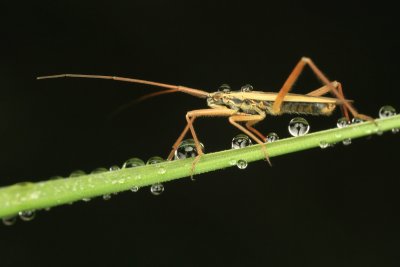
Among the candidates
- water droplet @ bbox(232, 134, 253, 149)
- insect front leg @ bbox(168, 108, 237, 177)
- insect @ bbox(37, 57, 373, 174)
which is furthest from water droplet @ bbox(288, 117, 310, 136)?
insect front leg @ bbox(168, 108, 237, 177)

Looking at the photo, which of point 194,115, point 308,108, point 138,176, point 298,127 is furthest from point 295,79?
point 138,176

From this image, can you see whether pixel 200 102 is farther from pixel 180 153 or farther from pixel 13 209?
pixel 13 209

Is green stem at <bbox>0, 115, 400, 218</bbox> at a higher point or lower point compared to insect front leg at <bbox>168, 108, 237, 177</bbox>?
lower

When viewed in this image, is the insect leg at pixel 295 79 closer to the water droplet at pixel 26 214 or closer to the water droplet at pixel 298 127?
the water droplet at pixel 298 127

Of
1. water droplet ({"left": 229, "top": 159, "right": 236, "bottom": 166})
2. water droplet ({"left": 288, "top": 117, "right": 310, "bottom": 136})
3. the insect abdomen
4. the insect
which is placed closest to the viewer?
water droplet ({"left": 229, "top": 159, "right": 236, "bottom": 166})

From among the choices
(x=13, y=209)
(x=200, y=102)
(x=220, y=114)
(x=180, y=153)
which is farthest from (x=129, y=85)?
(x=13, y=209)

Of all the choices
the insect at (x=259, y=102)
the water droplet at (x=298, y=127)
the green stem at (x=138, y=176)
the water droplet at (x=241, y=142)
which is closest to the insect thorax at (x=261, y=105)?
the insect at (x=259, y=102)

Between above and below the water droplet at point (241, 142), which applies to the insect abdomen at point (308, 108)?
above

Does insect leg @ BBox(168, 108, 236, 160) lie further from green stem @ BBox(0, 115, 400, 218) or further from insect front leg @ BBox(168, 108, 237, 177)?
green stem @ BBox(0, 115, 400, 218)
